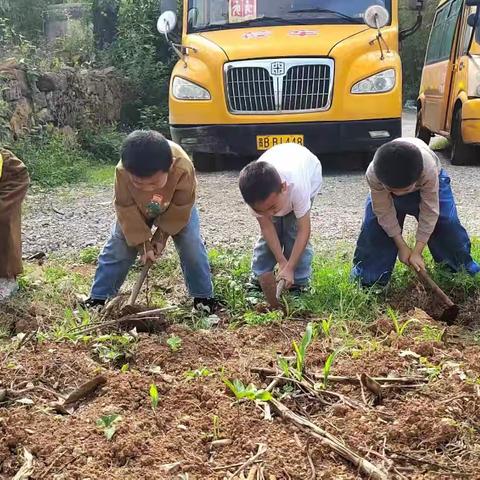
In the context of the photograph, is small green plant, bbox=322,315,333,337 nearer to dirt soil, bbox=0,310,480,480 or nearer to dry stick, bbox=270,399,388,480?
dirt soil, bbox=0,310,480,480

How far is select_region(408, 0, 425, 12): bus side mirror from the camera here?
867cm

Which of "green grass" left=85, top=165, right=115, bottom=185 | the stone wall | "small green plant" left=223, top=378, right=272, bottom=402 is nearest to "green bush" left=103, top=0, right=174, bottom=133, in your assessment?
the stone wall

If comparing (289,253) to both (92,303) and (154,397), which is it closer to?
(92,303)

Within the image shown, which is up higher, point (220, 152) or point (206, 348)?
point (206, 348)

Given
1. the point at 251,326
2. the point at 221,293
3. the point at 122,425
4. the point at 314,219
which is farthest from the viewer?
the point at 314,219

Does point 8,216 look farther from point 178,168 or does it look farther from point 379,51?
point 379,51

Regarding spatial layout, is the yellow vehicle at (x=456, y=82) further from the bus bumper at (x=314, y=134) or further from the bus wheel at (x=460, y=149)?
the bus bumper at (x=314, y=134)

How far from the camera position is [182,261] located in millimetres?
4266

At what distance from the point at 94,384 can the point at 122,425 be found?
1.34ft

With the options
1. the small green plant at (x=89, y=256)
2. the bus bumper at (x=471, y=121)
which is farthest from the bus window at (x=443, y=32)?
the small green plant at (x=89, y=256)

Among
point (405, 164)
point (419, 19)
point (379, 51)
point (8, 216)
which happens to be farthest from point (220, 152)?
point (405, 164)

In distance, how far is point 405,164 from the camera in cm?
383

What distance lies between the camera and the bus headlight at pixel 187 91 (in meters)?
8.25

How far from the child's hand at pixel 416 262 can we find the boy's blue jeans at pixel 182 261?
3.75 ft
